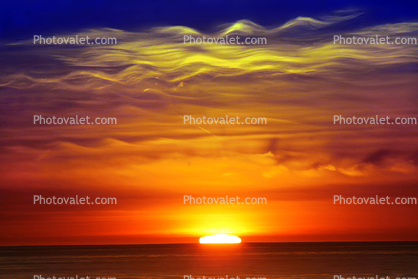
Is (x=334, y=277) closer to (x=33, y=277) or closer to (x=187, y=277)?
(x=187, y=277)

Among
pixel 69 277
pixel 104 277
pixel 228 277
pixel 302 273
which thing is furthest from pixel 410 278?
pixel 69 277

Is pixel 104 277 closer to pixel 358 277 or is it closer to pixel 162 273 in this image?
pixel 162 273

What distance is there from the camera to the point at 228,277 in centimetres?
4288

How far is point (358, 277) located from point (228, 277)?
408 inches

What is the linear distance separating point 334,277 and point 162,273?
1540 cm

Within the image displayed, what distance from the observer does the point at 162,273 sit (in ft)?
155

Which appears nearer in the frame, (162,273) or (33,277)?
(33,277)

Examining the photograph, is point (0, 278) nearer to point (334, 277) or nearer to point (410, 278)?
point (334, 277)

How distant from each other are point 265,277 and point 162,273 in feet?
33.4

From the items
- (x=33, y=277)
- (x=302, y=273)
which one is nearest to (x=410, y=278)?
(x=302, y=273)

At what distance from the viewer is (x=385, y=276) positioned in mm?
43281

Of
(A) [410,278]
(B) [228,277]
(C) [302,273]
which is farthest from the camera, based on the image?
(C) [302,273]

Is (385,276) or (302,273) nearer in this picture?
(385,276)

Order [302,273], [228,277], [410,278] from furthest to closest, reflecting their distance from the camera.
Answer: [302,273]
[228,277]
[410,278]
